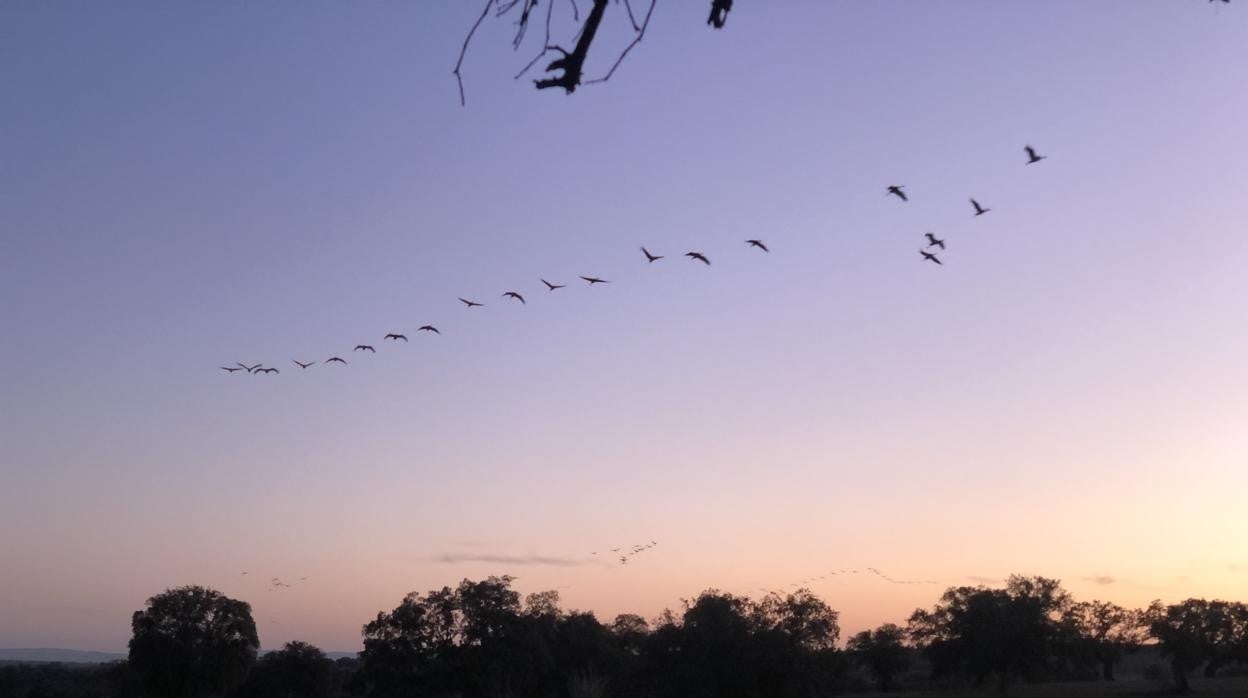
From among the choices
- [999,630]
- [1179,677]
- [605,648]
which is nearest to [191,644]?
[605,648]

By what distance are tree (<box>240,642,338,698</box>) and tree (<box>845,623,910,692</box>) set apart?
148 ft

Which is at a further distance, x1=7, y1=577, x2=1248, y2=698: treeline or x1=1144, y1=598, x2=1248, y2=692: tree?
x1=1144, y1=598, x2=1248, y2=692: tree

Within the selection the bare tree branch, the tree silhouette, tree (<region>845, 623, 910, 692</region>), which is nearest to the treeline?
the tree silhouette

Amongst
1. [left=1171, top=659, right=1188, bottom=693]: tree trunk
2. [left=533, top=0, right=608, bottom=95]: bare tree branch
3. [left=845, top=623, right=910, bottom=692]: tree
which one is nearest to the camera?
[left=533, top=0, right=608, bottom=95]: bare tree branch

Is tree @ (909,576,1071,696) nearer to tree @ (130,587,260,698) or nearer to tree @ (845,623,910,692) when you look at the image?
tree @ (845,623,910,692)

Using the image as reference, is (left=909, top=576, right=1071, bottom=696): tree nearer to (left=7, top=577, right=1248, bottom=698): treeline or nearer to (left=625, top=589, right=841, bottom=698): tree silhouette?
(left=7, top=577, right=1248, bottom=698): treeline

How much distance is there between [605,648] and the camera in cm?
7131

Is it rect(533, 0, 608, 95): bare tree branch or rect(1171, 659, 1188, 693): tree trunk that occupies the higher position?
rect(533, 0, 608, 95): bare tree branch

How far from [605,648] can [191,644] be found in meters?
24.9

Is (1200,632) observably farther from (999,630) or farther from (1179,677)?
(999,630)

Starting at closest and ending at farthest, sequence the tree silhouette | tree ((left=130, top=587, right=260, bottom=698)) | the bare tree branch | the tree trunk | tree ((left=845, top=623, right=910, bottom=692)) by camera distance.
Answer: the bare tree branch
the tree silhouette
tree ((left=130, top=587, right=260, bottom=698))
the tree trunk
tree ((left=845, top=623, right=910, bottom=692))

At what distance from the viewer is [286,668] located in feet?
257

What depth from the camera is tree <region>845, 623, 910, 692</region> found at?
99.6 meters

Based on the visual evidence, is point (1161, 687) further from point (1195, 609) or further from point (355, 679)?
point (355, 679)
